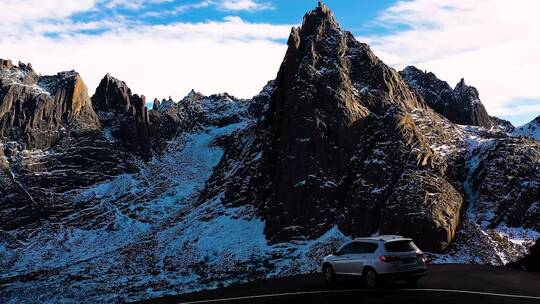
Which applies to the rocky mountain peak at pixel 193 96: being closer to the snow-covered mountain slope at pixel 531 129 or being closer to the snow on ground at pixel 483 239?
the snow-covered mountain slope at pixel 531 129

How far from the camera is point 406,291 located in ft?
63.1

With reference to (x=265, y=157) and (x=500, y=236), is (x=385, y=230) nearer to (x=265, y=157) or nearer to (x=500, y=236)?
(x=500, y=236)

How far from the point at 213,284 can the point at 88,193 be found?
180ft

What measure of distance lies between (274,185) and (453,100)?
48.7m

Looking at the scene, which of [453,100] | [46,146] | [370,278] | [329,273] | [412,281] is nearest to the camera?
[370,278]

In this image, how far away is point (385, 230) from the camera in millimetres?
53219

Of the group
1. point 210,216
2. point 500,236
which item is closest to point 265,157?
point 210,216

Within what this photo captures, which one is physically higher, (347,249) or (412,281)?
(347,249)

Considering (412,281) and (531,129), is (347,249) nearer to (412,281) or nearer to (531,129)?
(412,281)

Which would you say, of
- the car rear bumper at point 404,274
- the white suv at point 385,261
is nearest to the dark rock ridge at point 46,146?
the white suv at point 385,261

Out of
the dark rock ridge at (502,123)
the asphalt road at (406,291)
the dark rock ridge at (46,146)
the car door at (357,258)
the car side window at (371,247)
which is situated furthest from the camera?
the dark rock ridge at (502,123)

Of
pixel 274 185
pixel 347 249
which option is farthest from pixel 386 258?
pixel 274 185

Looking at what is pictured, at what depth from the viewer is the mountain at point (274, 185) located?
2120 inches

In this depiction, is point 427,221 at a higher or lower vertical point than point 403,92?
lower
